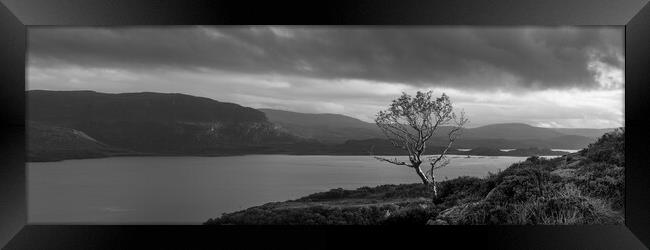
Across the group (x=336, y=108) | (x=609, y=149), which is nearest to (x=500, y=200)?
(x=609, y=149)

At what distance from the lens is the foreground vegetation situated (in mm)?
6398

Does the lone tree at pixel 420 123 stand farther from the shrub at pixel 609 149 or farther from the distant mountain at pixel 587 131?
the distant mountain at pixel 587 131

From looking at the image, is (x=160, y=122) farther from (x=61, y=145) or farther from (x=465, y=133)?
(x=465, y=133)

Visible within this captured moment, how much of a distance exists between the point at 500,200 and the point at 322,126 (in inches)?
258

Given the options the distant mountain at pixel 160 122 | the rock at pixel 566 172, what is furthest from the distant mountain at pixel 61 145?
the rock at pixel 566 172

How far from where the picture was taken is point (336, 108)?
10.9 meters

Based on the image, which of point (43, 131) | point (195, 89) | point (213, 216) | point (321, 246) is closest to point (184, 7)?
point (321, 246)

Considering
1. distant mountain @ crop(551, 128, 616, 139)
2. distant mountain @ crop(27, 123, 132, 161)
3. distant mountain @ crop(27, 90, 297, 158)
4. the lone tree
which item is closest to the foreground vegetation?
distant mountain @ crop(551, 128, 616, 139)

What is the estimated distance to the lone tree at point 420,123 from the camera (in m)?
9.89

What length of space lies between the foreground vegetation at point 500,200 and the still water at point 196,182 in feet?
1.16

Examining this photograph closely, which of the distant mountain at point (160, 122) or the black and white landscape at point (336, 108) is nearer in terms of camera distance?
the black and white landscape at point (336, 108)

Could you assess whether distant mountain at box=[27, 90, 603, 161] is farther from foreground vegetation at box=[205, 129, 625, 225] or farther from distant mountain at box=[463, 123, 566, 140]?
foreground vegetation at box=[205, 129, 625, 225]

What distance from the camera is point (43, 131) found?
47.3 feet

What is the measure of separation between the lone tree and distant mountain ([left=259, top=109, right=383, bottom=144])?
4.83 ft
